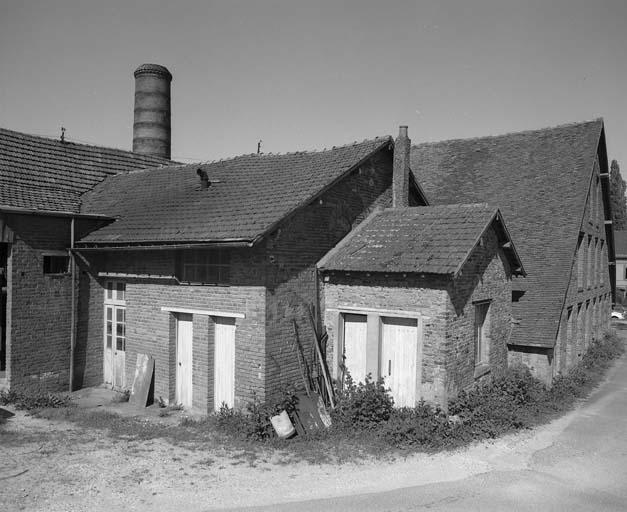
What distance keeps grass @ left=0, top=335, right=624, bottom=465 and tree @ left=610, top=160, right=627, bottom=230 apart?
53.5 m

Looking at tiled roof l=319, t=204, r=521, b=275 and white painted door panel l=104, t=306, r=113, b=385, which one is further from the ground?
tiled roof l=319, t=204, r=521, b=275

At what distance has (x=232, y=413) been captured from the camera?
438 inches

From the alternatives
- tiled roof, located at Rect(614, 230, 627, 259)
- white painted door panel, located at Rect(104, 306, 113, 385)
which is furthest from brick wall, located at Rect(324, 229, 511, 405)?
tiled roof, located at Rect(614, 230, 627, 259)

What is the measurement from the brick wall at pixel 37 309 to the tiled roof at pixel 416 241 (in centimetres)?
691

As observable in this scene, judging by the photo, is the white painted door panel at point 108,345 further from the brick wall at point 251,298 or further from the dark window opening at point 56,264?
the dark window opening at point 56,264

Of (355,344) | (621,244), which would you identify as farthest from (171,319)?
(621,244)

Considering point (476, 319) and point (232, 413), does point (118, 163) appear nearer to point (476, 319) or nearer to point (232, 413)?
point (232, 413)

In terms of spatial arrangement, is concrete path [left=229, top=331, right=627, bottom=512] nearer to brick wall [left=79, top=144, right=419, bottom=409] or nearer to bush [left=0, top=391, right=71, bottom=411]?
brick wall [left=79, top=144, right=419, bottom=409]

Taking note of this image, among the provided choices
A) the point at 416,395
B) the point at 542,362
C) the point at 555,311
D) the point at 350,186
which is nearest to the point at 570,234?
the point at 555,311

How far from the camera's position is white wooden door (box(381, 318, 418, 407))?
11.4 meters

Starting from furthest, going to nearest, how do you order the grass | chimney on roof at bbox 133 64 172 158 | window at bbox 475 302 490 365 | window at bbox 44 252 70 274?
chimney on roof at bbox 133 64 172 158 → window at bbox 44 252 70 274 → window at bbox 475 302 490 365 → the grass

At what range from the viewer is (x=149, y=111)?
2442 centimetres

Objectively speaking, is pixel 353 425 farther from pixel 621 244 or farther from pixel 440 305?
pixel 621 244

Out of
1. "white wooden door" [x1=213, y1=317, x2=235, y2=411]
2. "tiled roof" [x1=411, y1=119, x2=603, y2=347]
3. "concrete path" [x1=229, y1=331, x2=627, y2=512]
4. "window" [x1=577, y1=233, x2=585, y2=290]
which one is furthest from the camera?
"window" [x1=577, y1=233, x2=585, y2=290]
